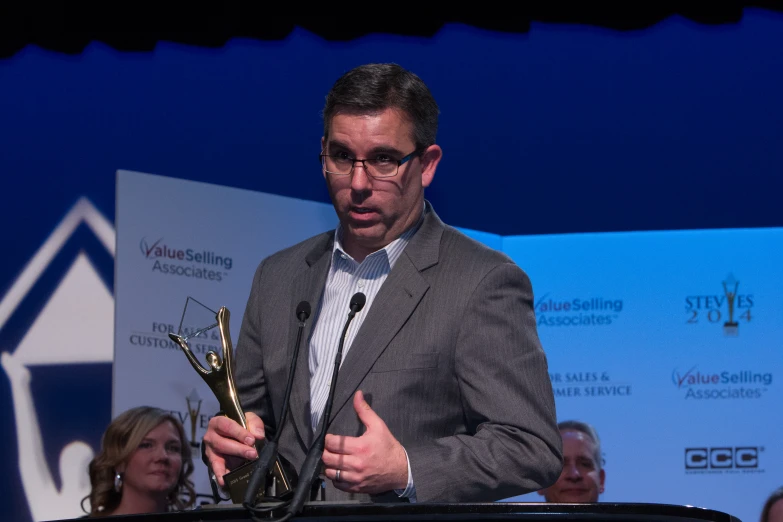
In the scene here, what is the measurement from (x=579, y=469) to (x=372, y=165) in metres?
3.42

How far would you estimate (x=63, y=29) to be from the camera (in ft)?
20.2

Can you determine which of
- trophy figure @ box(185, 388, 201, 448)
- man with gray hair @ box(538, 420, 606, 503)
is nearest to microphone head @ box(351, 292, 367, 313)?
trophy figure @ box(185, 388, 201, 448)

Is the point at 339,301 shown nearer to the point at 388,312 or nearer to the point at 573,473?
the point at 388,312

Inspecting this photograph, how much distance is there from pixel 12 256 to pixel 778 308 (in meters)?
4.43

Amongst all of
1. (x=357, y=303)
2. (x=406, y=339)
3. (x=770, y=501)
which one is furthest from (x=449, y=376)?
(x=770, y=501)

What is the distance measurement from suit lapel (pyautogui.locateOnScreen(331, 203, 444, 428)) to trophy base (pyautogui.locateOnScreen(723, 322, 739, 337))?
11.7 ft

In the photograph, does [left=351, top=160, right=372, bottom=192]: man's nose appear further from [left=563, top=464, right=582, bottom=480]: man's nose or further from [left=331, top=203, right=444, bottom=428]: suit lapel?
[left=563, top=464, right=582, bottom=480]: man's nose

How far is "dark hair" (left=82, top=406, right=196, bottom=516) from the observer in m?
4.88

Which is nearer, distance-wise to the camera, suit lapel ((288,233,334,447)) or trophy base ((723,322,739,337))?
suit lapel ((288,233,334,447))

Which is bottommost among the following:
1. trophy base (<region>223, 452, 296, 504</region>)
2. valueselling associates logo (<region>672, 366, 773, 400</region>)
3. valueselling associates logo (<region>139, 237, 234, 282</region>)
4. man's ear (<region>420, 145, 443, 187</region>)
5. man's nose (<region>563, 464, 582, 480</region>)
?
trophy base (<region>223, 452, 296, 504</region>)

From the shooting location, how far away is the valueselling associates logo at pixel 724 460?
533cm

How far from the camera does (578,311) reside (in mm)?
5668

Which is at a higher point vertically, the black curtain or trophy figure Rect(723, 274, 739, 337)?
the black curtain

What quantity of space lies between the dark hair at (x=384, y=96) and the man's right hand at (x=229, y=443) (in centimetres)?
64
